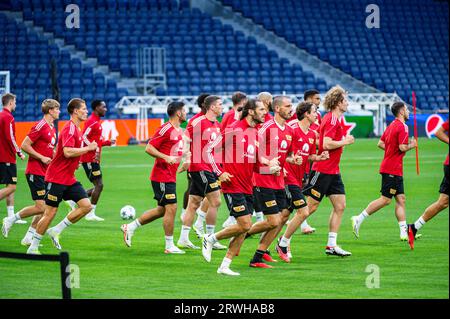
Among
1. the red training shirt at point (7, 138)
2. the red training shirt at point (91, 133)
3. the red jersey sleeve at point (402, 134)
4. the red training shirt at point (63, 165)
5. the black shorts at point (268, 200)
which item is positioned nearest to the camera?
the black shorts at point (268, 200)

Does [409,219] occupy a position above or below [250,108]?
below

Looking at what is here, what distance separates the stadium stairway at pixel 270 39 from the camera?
168 ft

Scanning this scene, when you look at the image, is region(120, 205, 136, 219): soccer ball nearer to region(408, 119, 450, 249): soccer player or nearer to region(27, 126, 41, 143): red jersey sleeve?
region(27, 126, 41, 143): red jersey sleeve

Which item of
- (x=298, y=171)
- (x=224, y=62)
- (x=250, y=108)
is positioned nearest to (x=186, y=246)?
(x=298, y=171)

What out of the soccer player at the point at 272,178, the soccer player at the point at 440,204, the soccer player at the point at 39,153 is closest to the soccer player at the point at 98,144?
the soccer player at the point at 39,153

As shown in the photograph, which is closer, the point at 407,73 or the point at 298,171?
the point at 298,171

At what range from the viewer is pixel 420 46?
180 ft

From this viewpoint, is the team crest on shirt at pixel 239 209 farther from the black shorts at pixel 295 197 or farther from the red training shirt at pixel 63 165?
the red training shirt at pixel 63 165

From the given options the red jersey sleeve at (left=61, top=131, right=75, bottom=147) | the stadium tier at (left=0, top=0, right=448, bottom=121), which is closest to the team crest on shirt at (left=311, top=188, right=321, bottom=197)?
the red jersey sleeve at (left=61, top=131, right=75, bottom=147)

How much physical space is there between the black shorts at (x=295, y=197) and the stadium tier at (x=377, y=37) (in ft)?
124

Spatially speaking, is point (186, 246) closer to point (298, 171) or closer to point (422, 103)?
point (298, 171)

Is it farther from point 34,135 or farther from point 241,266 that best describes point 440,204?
point 34,135

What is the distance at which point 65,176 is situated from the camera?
13.3 meters

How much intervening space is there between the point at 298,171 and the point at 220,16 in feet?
129
